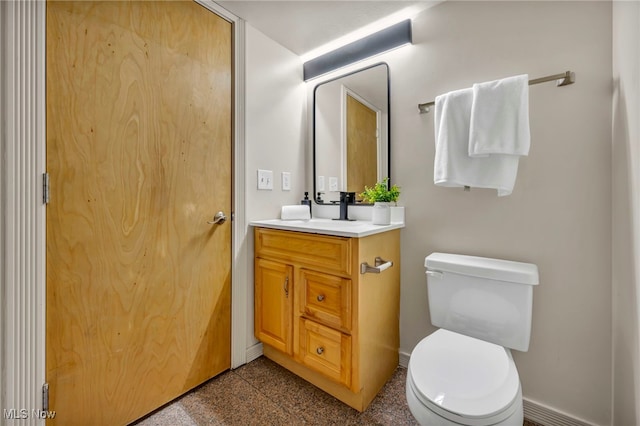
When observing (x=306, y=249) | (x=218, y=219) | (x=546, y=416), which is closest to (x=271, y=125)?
(x=218, y=219)

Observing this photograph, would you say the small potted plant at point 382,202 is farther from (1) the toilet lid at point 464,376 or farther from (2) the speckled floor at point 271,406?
(2) the speckled floor at point 271,406

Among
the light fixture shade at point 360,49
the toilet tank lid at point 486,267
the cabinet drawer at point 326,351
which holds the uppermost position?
the light fixture shade at point 360,49

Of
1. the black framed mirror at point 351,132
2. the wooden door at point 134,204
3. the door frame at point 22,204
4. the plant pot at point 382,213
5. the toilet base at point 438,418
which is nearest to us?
the toilet base at point 438,418

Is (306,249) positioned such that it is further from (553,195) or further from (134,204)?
(553,195)

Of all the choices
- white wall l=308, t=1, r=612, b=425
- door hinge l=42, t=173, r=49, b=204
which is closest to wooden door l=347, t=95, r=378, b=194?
white wall l=308, t=1, r=612, b=425

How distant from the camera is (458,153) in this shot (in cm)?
132

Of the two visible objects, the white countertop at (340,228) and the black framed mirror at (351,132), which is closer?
the white countertop at (340,228)

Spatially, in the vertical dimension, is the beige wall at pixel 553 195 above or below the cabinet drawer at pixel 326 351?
above

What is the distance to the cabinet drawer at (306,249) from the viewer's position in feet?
4.29

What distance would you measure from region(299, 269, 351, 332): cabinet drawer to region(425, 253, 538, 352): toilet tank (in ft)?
1.45

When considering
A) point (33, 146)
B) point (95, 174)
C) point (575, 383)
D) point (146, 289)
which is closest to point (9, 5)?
point (33, 146)

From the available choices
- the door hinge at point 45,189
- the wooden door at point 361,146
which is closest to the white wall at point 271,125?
the wooden door at point 361,146

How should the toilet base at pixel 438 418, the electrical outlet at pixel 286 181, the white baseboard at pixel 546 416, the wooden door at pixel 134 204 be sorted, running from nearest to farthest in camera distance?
the toilet base at pixel 438 418 < the wooden door at pixel 134 204 < the white baseboard at pixel 546 416 < the electrical outlet at pixel 286 181

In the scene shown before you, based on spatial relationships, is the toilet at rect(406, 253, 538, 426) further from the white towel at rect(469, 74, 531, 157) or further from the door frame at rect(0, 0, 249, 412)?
the door frame at rect(0, 0, 249, 412)
